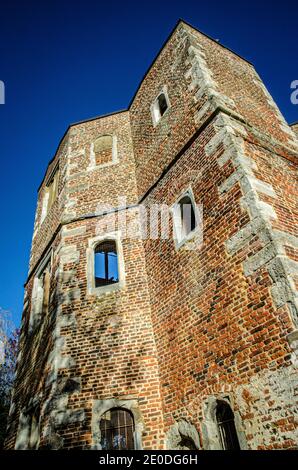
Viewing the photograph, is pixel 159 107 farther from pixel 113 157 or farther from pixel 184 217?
pixel 184 217

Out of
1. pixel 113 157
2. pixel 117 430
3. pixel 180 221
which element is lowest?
pixel 117 430

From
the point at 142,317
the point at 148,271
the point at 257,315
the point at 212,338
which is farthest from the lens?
the point at 148,271

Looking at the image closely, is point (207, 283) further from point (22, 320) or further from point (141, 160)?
point (22, 320)

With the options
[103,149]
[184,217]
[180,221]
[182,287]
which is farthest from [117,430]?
[103,149]

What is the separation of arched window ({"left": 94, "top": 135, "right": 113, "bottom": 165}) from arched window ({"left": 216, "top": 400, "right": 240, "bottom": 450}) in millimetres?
8208

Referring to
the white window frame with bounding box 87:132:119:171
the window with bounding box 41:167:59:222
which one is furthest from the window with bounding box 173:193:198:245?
the window with bounding box 41:167:59:222

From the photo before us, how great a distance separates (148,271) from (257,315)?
3763 millimetres

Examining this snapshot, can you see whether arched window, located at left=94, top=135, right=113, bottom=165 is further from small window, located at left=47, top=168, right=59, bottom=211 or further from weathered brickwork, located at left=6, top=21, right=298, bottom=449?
small window, located at left=47, top=168, right=59, bottom=211

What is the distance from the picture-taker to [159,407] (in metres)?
6.68

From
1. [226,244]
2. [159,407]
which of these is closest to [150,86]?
[226,244]

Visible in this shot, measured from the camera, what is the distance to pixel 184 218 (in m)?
7.79

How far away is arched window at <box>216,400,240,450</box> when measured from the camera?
518 cm

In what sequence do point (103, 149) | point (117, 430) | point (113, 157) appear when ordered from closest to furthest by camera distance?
point (117, 430) → point (113, 157) → point (103, 149)

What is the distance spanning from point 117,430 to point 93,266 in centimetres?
376
